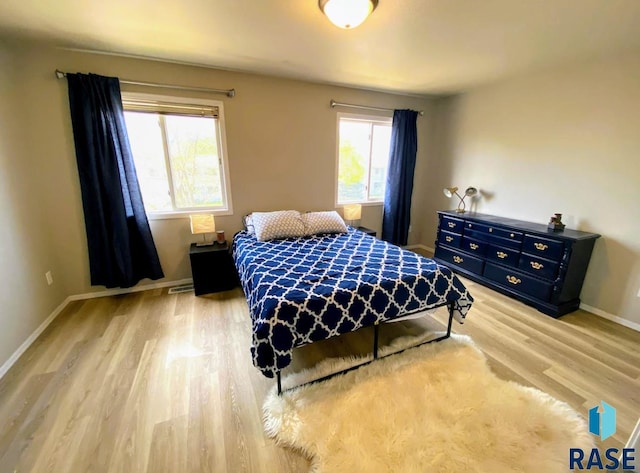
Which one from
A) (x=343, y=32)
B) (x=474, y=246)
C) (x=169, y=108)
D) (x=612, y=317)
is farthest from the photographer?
(x=474, y=246)

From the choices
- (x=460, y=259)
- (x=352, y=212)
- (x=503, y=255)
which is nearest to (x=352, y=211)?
(x=352, y=212)

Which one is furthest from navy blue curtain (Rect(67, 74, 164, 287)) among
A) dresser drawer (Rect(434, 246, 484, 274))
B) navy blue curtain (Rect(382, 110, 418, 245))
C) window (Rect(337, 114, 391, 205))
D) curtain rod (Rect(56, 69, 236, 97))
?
dresser drawer (Rect(434, 246, 484, 274))

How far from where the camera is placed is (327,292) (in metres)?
1.74

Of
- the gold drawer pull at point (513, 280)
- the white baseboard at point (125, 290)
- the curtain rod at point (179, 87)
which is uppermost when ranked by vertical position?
the curtain rod at point (179, 87)

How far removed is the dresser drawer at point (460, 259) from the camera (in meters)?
3.24

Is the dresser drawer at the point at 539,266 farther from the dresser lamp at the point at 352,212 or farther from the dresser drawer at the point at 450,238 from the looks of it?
the dresser lamp at the point at 352,212

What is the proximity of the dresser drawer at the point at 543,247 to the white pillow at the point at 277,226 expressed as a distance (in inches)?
92.2

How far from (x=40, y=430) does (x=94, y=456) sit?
0.42 metres

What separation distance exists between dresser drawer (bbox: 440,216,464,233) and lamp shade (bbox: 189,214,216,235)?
298 centimetres

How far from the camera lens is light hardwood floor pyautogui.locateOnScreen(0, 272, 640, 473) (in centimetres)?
133

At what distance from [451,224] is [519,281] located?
3.36ft

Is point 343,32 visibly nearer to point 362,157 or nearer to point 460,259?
point 362,157

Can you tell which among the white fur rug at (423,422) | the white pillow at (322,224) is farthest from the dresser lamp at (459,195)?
the white fur rug at (423,422)

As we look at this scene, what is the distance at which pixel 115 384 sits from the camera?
174 cm
